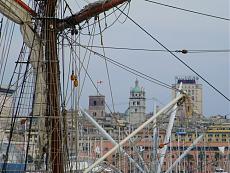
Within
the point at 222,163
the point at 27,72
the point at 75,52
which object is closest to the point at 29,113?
the point at 27,72

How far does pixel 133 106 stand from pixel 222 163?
218 feet

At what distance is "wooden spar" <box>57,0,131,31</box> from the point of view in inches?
603

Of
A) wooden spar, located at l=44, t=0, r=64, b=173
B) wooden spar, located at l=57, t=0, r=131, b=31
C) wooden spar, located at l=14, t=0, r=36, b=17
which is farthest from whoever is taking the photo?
wooden spar, located at l=14, t=0, r=36, b=17

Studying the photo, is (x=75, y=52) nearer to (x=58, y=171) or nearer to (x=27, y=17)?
(x=27, y=17)

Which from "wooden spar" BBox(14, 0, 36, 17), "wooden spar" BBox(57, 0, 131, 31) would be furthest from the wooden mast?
"wooden spar" BBox(14, 0, 36, 17)

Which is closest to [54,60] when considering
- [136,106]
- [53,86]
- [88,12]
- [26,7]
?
[53,86]

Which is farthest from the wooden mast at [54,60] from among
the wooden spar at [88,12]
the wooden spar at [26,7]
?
the wooden spar at [26,7]

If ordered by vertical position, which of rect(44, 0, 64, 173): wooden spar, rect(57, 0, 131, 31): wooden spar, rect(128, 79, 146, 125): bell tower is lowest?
rect(44, 0, 64, 173): wooden spar

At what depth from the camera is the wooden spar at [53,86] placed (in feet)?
46.7

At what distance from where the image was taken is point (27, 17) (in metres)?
16.2

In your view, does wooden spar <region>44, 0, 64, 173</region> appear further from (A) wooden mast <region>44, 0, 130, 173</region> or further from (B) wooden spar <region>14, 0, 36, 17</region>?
(B) wooden spar <region>14, 0, 36, 17</region>

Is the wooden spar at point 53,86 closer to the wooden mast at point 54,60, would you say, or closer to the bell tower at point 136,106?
the wooden mast at point 54,60

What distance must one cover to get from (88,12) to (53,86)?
2445mm

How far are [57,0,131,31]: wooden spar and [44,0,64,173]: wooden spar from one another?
377mm
